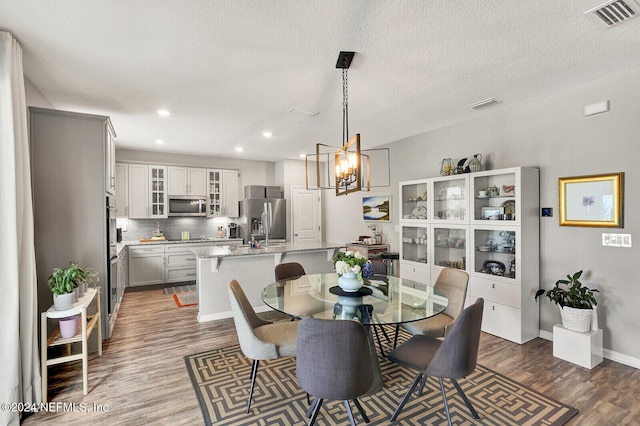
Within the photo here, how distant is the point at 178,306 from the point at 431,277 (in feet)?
12.4

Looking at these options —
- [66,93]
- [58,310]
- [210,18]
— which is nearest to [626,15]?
[210,18]

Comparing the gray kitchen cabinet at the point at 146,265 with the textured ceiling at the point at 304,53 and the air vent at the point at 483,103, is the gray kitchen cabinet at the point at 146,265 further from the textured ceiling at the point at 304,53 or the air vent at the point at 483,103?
the air vent at the point at 483,103

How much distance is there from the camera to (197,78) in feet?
9.86

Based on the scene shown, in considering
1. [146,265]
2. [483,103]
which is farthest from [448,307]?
[146,265]

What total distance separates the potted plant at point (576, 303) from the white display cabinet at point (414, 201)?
176cm

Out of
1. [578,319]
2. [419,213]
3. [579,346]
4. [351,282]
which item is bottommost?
[579,346]

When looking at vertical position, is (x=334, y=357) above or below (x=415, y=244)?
below

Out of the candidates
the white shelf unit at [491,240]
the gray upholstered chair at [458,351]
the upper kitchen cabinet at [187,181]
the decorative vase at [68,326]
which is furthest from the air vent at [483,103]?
the upper kitchen cabinet at [187,181]

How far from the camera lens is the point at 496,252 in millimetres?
3840

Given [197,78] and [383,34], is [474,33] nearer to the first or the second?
[383,34]

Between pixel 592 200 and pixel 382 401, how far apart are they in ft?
9.23

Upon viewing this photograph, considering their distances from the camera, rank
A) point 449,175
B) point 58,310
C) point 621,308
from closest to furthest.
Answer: point 58,310, point 621,308, point 449,175

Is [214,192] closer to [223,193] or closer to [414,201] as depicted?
[223,193]

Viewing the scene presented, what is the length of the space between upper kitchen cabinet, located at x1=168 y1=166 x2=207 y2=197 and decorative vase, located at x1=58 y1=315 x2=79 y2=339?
4.07m
